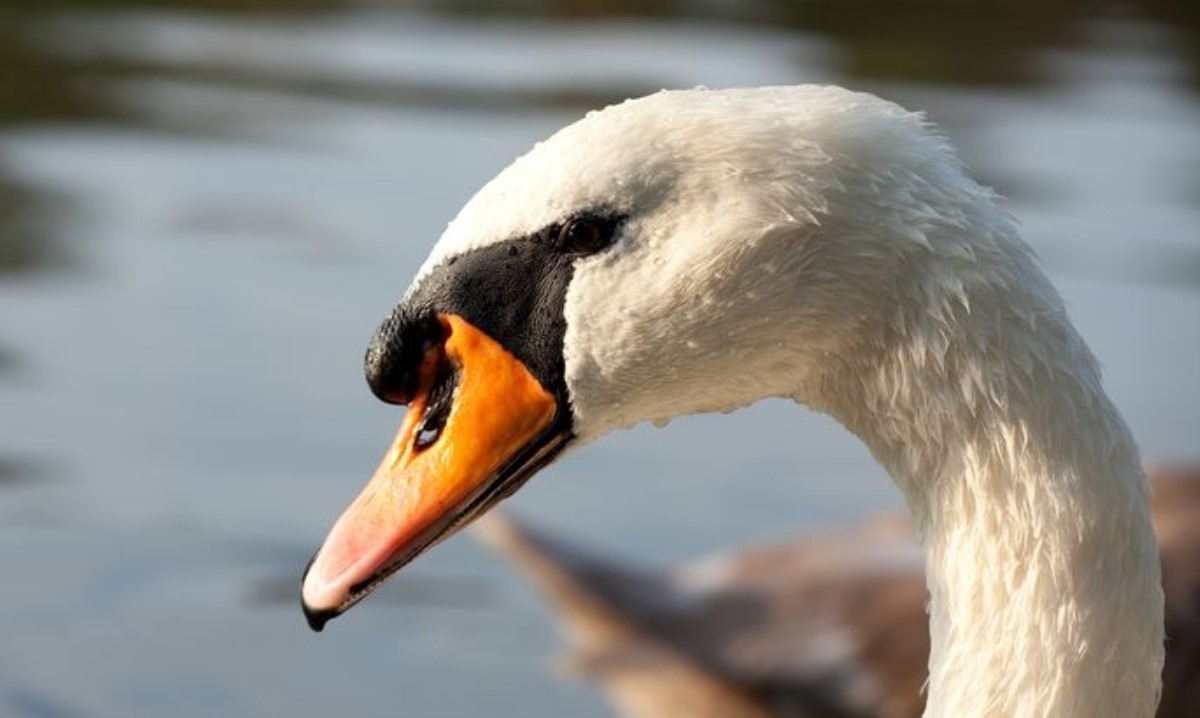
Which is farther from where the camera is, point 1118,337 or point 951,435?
point 1118,337

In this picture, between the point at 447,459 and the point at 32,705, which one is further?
the point at 32,705

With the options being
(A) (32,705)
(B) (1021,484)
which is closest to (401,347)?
(B) (1021,484)

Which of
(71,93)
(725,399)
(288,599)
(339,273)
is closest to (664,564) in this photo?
(288,599)

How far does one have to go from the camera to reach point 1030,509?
242 centimetres

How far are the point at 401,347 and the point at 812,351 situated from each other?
15.3 inches

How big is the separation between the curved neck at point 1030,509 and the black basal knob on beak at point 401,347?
0.41m

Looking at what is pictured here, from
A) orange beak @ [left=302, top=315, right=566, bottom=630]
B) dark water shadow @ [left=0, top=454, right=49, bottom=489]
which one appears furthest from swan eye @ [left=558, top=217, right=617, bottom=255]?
dark water shadow @ [left=0, top=454, right=49, bottom=489]

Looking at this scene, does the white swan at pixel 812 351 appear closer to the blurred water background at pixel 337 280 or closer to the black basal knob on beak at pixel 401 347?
the black basal knob on beak at pixel 401 347

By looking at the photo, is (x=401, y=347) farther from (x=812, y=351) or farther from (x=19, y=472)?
(x=19, y=472)

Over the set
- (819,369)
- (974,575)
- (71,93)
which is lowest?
(71,93)

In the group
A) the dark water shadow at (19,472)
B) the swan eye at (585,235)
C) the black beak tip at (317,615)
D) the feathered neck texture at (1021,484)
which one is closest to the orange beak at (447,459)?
the black beak tip at (317,615)

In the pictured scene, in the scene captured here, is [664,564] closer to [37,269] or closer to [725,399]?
[37,269]

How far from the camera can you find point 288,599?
17.1 feet

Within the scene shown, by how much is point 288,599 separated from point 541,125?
11.4 feet
